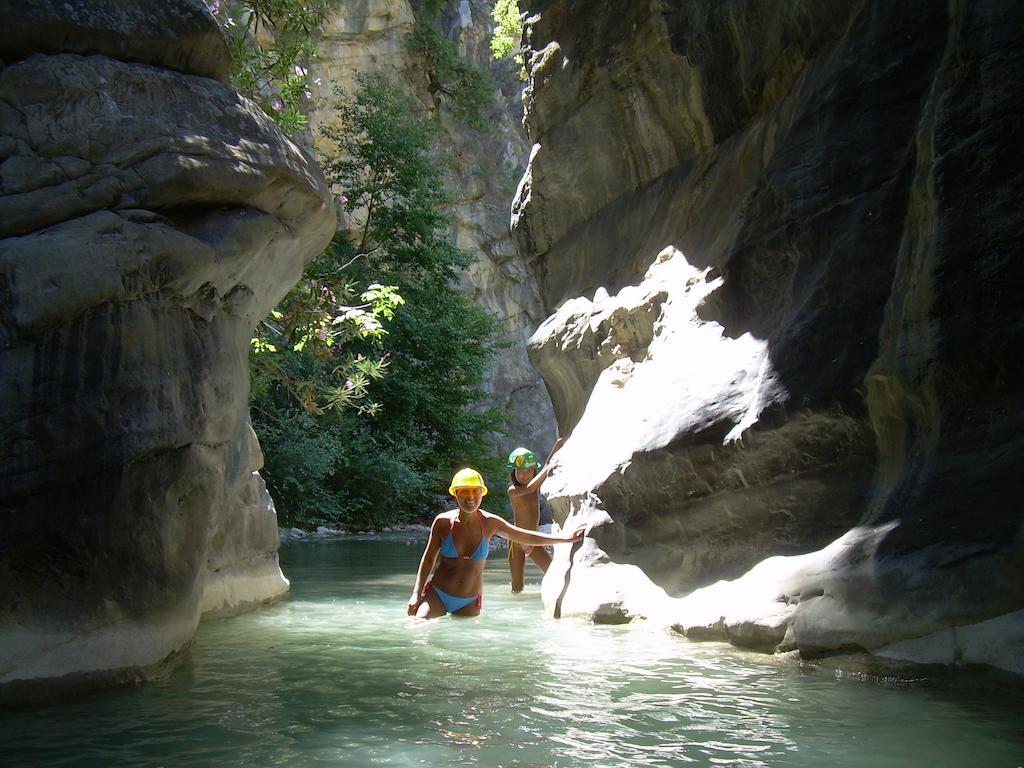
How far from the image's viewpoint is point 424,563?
24.4ft

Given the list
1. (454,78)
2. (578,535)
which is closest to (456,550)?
(578,535)

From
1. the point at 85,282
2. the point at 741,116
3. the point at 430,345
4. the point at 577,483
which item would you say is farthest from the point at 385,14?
the point at 85,282

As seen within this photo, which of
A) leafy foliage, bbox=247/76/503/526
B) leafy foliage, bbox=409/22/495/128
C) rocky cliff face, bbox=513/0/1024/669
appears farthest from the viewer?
leafy foliage, bbox=409/22/495/128

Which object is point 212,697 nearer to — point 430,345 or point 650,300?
point 650,300

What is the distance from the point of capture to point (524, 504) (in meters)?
10.0

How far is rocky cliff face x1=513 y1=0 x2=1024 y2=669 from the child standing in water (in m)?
1.33

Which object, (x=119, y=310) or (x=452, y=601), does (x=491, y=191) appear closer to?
(x=452, y=601)

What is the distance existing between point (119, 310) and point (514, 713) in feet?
9.26

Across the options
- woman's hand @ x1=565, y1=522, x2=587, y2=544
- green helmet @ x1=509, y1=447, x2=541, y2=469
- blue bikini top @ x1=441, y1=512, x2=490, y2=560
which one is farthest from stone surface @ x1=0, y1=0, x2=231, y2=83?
green helmet @ x1=509, y1=447, x2=541, y2=469

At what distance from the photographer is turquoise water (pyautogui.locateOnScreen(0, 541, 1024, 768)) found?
3418mm

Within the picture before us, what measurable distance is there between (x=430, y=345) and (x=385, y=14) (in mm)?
10541

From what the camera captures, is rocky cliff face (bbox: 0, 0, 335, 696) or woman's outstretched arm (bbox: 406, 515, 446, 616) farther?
woman's outstretched arm (bbox: 406, 515, 446, 616)

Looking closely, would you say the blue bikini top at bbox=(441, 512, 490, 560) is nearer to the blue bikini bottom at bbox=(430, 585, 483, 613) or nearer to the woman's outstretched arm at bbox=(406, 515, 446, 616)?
the woman's outstretched arm at bbox=(406, 515, 446, 616)

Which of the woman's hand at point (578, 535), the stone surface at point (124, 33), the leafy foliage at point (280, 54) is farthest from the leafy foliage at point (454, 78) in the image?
the stone surface at point (124, 33)
